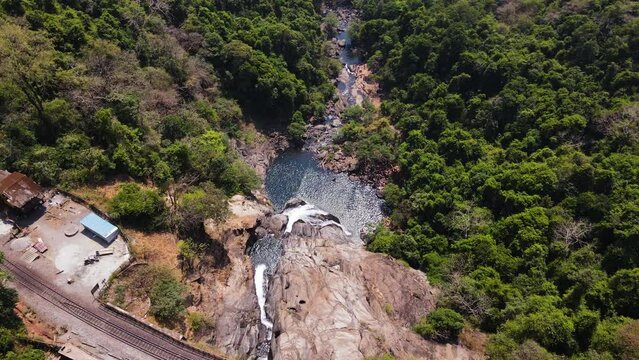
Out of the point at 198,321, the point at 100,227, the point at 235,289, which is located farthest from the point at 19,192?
the point at 235,289

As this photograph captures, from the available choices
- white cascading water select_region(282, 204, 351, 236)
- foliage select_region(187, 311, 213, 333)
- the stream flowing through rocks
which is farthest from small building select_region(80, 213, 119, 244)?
white cascading water select_region(282, 204, 351, 236)

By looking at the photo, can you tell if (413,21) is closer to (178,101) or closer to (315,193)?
(315,193)

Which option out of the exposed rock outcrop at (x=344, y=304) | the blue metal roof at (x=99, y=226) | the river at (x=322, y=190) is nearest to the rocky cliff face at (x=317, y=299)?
the exposed rock outcrop at (x=344, y=304)

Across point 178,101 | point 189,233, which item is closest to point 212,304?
point 189,233

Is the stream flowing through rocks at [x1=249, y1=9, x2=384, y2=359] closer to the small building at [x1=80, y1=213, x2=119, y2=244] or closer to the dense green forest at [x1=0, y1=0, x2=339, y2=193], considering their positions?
the dense green forest at [x1=0, y1=0, x2=339, y2=193]

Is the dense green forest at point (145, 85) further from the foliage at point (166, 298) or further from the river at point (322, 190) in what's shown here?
the foliage at point (166, 298)
